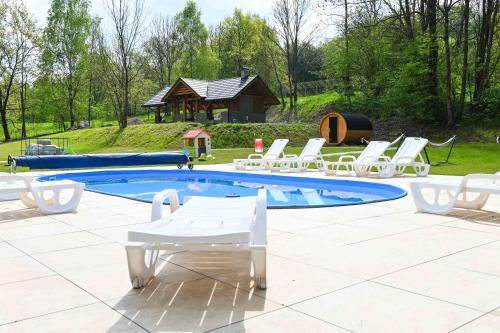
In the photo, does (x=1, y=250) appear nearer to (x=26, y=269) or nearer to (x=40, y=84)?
(x=26, y=269)

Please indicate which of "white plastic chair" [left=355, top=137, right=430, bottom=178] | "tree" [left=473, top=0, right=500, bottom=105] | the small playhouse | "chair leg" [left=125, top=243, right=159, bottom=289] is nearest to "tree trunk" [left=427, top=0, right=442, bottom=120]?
"tree" [left=473, top=0, right=500, bottom=105]

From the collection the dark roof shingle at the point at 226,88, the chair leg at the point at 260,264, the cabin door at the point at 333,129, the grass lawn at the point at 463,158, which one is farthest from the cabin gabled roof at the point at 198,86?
the chair leg at the point at 260,264

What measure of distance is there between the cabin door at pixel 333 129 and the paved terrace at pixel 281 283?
18182 mm

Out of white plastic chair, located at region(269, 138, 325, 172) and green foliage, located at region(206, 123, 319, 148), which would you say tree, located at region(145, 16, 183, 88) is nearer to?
green foliage, located at region(206, 123, 319, 148)

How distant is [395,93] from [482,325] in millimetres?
22977

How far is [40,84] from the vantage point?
37656mm

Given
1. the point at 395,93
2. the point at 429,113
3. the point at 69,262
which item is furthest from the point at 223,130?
the point at 69,262

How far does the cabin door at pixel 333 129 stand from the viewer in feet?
74.8

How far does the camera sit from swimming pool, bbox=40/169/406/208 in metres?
8.57

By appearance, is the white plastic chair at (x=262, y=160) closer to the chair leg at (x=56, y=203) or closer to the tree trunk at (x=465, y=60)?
the chair leg at (x=56, y=203)

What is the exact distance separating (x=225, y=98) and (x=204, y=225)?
24.0 metres

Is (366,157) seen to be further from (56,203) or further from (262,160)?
(56,203)

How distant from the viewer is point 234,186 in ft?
36.4

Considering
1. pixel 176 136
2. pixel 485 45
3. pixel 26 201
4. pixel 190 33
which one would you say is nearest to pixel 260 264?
pixel 26 201
